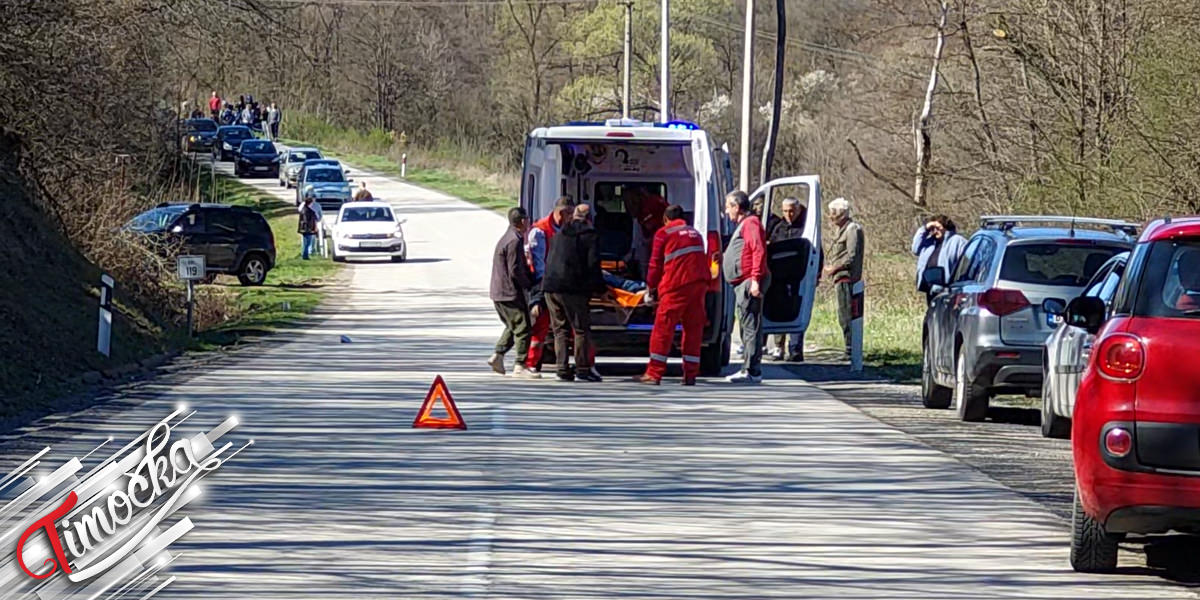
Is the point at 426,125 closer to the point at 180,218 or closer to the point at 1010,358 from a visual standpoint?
the point at 180,218

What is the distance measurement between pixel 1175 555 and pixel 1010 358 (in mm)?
5249

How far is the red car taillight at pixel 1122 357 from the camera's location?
8.04 metres

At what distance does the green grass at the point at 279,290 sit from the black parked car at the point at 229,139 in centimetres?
1398

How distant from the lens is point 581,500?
10.9m

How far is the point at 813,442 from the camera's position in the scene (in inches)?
542

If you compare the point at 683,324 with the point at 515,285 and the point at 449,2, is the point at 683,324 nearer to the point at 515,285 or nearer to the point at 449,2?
the point at 515,285

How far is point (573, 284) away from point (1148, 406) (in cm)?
1029

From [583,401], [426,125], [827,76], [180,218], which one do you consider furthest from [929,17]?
[426,125]

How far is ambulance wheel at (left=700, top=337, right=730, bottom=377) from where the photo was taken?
19078 millimetres

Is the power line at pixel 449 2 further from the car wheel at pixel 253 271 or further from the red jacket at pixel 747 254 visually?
the red jacket at pixel 747 254

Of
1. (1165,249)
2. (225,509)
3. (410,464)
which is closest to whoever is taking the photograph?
(1165,249)

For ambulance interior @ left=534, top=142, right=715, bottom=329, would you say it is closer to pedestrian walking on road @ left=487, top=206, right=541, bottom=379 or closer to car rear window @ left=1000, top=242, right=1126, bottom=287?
pedestrian walking on road @ left=487, top=206, right=541, bottom=379
